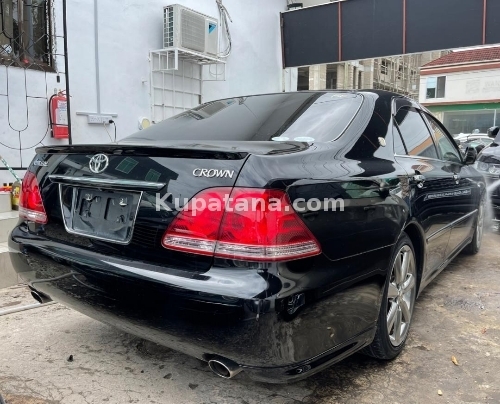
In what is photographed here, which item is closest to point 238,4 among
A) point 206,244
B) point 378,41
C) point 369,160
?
point 378,41

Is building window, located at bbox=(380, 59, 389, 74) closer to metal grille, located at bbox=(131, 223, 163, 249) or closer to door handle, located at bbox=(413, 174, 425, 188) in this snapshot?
door handle, located at bbox=(413, 174, 425, 188)

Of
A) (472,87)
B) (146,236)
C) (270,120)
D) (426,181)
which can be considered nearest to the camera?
(146,236)

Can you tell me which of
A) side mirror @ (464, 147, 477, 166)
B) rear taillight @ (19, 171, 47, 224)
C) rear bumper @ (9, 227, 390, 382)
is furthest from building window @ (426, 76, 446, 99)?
rear taillight @ (19, 171, 47, 224)

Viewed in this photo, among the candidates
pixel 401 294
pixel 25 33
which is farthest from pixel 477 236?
pixel 25 33

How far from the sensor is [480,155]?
6184mm

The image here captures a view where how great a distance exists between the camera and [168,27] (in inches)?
265

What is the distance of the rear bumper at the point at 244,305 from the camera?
159cm

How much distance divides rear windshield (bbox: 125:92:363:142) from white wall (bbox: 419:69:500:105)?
30.2 metres

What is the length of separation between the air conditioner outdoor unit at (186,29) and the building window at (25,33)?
5.97ft

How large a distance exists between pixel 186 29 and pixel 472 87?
2812cm

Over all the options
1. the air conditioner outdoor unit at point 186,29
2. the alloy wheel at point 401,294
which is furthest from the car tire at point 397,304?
the air conditioner outdoor unit at point 186,29

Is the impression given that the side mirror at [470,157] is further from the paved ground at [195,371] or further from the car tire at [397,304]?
the car tire at [397,304]

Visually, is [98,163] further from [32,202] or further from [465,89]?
[465,89]

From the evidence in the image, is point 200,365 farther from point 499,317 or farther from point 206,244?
point 499,317
